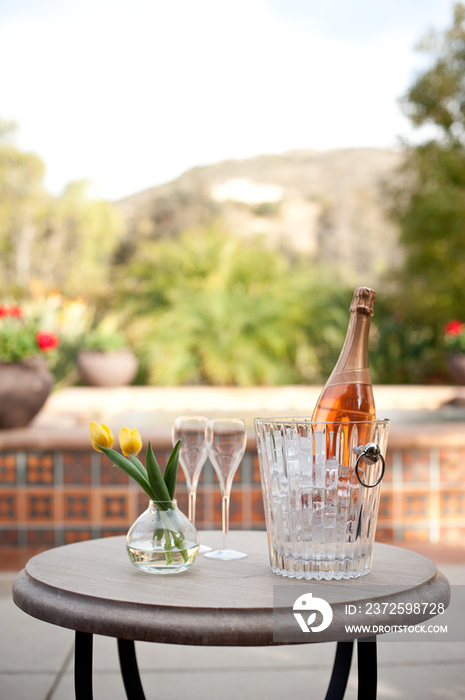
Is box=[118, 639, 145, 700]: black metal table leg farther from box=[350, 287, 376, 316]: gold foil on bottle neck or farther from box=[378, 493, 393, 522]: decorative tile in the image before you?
box=[378, 493, 393, 522]: decorative tile

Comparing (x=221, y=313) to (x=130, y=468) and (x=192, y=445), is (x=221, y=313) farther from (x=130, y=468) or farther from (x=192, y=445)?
(x=130, y=468)

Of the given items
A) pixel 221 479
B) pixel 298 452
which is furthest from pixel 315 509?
pixel 221 479

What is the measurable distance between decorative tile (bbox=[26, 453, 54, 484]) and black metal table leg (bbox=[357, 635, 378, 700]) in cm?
242

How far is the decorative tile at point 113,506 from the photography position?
3.20m

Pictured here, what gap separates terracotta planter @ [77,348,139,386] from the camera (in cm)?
783

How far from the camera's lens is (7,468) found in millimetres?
3252

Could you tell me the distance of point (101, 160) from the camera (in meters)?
31.1

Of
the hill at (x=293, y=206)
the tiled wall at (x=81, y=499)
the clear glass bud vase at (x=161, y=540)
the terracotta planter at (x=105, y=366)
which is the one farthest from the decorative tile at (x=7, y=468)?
the hill at (x=293, y=206)

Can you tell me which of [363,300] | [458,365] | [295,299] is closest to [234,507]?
[363,300]

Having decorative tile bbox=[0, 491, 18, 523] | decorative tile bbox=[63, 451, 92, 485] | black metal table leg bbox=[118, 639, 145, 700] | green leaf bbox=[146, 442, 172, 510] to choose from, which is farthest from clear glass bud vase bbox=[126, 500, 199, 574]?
decorative tile bbox=[0, 491, 18, 523]

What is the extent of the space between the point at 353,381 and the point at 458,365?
21.1ft

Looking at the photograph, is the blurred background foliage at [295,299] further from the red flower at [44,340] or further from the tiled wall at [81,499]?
the tiled wall at [81,499]

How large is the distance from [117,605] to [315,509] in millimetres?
307

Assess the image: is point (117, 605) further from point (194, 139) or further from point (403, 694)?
point (194, 139)
